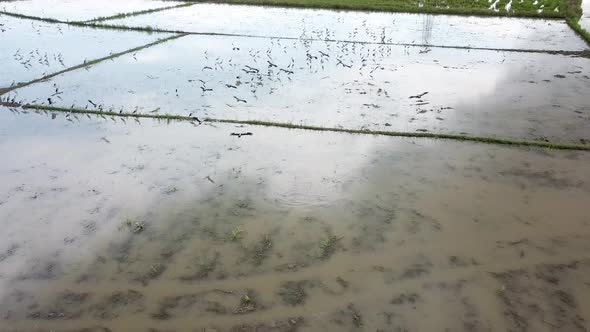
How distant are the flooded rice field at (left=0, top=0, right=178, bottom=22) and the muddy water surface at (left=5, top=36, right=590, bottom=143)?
5.15 metres

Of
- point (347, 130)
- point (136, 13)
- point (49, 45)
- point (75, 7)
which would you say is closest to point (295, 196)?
point (347, 130)

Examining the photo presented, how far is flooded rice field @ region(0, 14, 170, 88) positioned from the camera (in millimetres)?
7516

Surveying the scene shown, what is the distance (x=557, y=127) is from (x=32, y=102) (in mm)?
7341

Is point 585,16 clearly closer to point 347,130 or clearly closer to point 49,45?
point 347,130

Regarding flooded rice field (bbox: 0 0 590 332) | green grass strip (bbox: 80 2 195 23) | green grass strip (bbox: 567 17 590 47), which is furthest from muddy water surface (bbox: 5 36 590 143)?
green grass strip (bbox: 80 2 195 23)

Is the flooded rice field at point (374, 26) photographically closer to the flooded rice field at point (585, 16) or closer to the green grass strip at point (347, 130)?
the flooded rice field at point (585, 16)

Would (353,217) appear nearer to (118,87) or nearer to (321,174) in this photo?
(321,174)

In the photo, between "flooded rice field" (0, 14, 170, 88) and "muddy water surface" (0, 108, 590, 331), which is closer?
"muddy water surface" (0, 108, 590, 331)

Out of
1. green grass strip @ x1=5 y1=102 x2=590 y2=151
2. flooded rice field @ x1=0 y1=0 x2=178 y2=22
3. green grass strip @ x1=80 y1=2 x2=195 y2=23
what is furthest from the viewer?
flooded rice field @ x1=0 y1=0 x2=178 y2=22

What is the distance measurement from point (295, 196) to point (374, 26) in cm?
760

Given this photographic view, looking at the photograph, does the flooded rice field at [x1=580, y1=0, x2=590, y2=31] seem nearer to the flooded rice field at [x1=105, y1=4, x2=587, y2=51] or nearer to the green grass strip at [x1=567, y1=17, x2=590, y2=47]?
the green grass strip at [x1=567, y1=17, x2=590, y2=47]

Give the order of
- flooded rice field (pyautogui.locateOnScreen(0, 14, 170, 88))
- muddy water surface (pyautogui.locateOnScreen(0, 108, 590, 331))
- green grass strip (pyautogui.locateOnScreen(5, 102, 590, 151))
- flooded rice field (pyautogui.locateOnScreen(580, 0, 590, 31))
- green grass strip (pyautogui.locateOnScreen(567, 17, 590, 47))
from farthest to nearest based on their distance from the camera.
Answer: flooded rice field (pyautogui.locateOnScreen(580, 0, 590, 31)) → green grass strip (pyautogui.locateOnScreen(567, 17, 590, 47)) → flooded rice field (pyautogui.locateOnScreen(0, 14, 170, 88)) → green grass strip (pyautogui.locateOnScreen(5, 102, 590, 151)) → muddy water surface (pyautogui.locateOnScreen(0, 108, 590, 331))

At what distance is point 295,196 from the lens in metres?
3.97

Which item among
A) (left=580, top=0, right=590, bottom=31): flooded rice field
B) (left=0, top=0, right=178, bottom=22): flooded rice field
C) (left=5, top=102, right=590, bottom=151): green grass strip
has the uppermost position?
(left=0, top=0, right=178, bottom=22): flooded rice field
